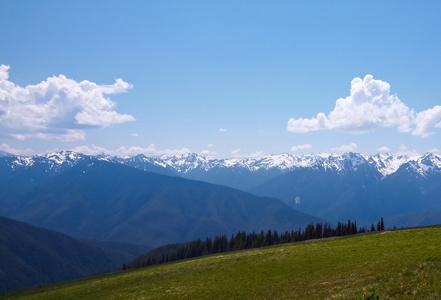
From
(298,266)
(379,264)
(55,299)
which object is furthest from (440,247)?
(55,299)

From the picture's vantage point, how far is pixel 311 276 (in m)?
41.8

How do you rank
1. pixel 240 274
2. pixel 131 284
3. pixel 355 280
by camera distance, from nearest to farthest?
pixel 355 280 → pixel 240 274 → pixel 131 284

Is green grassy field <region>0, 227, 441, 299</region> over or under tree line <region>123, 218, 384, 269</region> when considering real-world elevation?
over

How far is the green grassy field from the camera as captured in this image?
98.5ft

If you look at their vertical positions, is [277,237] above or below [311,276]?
below

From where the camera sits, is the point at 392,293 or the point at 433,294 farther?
the point at 392,293

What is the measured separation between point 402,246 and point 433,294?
23.0m

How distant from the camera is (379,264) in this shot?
39.5 m

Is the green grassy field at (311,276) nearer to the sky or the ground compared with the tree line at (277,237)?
nearer to the sky

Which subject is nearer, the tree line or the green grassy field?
the green grassy field

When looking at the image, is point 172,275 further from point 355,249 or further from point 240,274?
point 355,249

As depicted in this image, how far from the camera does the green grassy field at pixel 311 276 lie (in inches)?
1182

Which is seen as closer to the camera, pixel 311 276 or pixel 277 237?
pixel 311 276

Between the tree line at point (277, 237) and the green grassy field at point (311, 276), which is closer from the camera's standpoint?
the green grassy field at point (311, 276)
